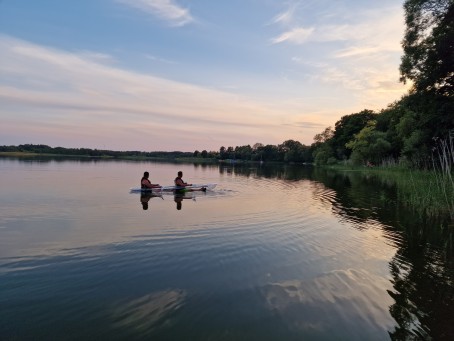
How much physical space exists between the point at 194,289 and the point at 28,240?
697 cm

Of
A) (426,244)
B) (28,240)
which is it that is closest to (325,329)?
(426,244)

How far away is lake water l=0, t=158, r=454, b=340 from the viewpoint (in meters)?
5.94

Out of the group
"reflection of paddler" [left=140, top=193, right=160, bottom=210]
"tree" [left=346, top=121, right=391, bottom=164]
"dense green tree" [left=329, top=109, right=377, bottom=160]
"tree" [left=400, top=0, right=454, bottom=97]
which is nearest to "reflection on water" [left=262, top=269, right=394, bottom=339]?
"reflection of paddler" [left=140, top=193, right=160, bottom=210]

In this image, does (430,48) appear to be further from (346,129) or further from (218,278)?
(346,129)

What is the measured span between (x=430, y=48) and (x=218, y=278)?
851 inches

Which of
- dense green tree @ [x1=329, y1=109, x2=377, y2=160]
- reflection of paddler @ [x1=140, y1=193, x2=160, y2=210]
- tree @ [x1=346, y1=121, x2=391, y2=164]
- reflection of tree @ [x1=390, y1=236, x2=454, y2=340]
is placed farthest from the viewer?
dense green tree @ [x1=329, y1=109, x2=377, y2=160]

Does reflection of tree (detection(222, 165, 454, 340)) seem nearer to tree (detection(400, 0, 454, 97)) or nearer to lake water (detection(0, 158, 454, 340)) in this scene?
lake water (detection(0, 158, 454, 340))

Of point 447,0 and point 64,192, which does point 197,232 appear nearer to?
point 64,192

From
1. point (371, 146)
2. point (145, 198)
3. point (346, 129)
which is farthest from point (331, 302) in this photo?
point (346, 129)

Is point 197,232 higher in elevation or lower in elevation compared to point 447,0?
lower

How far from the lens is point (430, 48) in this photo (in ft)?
70.3

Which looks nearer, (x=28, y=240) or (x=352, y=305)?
(x=352, y=305)

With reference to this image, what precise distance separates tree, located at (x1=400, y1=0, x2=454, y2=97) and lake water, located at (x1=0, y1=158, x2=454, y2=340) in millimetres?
11077

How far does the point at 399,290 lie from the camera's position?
7965mm
